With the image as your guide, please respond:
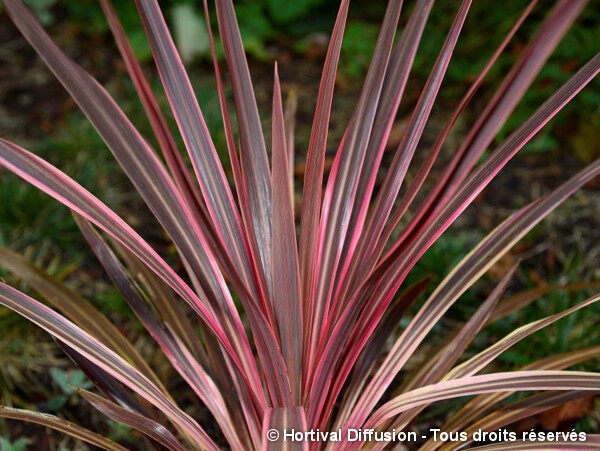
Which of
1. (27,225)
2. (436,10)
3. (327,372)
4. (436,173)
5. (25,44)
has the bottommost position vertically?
(327,372)

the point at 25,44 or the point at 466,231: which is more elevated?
the point at 25,44

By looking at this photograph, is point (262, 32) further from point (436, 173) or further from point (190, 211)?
point (190, 211)

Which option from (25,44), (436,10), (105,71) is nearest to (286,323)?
(436,10)

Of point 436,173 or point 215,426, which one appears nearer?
point 215,426

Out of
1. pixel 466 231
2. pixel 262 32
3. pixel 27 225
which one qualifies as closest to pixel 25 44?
pixel 262 32

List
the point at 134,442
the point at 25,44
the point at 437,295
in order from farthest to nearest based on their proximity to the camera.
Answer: the point at 25,44 → the point at 134,442 → the point at 437,295

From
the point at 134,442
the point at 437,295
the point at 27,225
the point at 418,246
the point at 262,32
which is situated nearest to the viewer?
the point at 418,246
